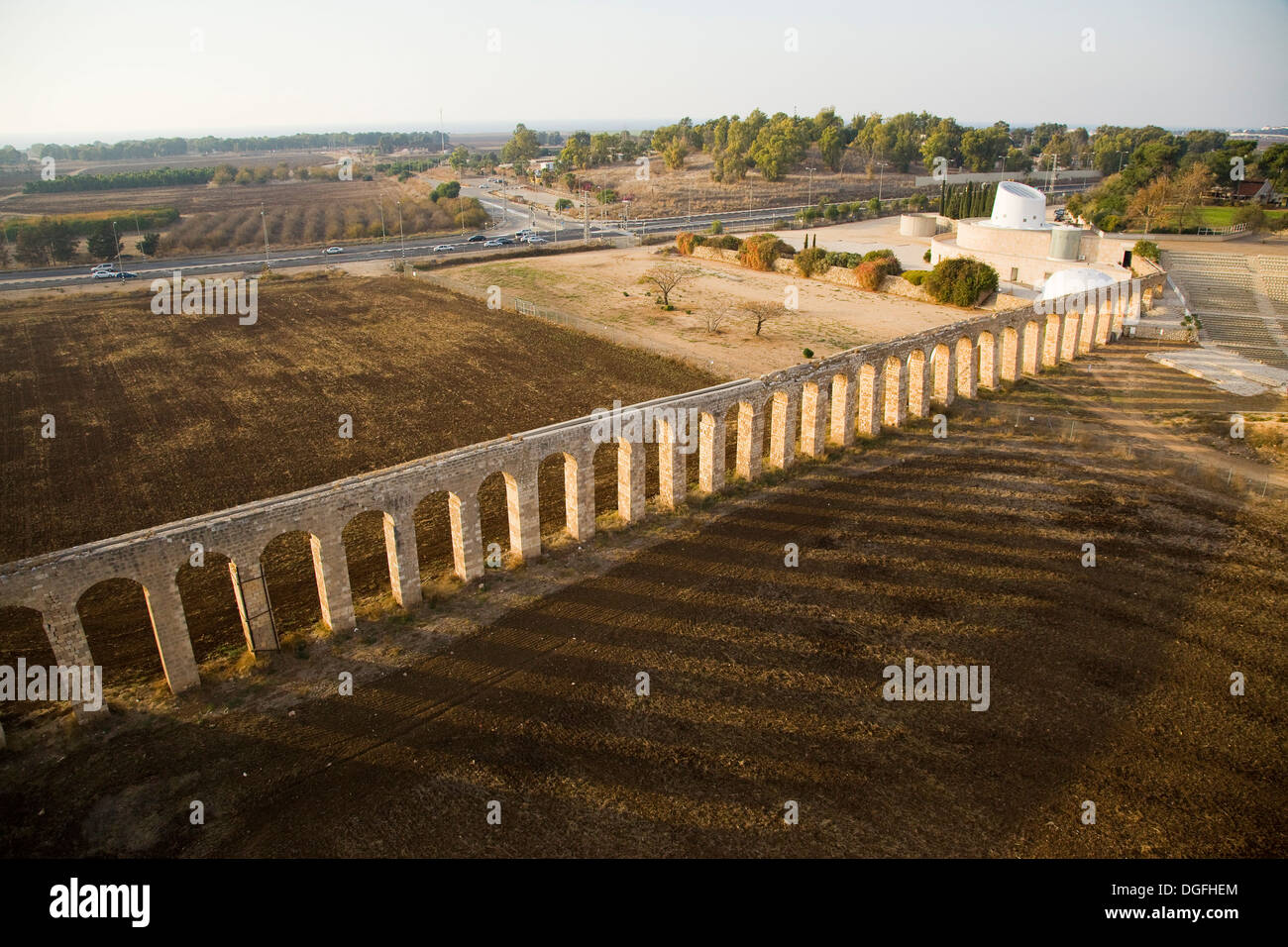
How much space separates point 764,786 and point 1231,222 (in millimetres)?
79503

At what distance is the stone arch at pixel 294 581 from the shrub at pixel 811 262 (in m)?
50.9

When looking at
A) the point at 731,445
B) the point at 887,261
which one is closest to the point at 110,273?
the point at 731,445

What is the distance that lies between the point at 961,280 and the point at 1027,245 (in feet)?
39.0

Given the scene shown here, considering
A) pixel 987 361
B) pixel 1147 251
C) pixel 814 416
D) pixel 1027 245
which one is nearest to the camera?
pixel 814 416

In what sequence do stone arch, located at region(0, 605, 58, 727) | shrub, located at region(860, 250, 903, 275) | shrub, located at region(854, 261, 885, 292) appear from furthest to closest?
shrub, located at region(860, 250, 903, 275), shrub, located at region(854, 261, 885, 292), stone arch, located at region(0, 605, 58, 727)

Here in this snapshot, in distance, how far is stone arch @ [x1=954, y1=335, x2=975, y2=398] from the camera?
124ft

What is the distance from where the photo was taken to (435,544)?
25.8 meters

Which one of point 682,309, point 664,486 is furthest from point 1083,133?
point 664,486

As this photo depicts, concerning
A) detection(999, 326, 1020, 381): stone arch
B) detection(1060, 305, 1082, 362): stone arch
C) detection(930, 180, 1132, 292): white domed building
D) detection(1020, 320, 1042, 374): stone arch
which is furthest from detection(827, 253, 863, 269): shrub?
detection(999, 326, 1020, 381): stone arch

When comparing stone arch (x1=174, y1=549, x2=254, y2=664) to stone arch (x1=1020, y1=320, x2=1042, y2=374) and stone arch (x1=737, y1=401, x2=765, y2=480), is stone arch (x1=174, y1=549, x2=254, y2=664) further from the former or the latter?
stone arch (x1=1020, y1=320, x2=1042, y2=374)

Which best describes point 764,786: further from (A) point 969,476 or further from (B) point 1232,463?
(B) point 1232,463

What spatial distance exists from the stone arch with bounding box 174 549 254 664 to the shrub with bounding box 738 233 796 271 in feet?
180

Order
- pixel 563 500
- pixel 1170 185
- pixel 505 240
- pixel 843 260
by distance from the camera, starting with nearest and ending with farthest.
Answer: pixel 563 500
pixel 843 260
pixel 1170 185
pixel 505 240

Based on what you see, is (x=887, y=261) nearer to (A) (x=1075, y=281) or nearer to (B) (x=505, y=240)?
(A) (x=1075, y=281)
